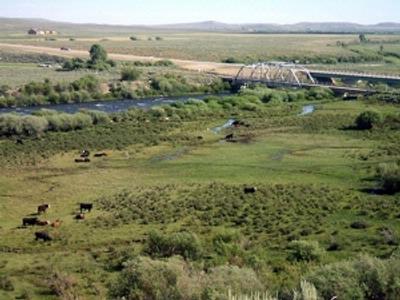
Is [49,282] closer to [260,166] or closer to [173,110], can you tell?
[260,166]

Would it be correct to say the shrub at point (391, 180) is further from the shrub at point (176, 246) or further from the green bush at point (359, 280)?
the green bush at point (359, 280)

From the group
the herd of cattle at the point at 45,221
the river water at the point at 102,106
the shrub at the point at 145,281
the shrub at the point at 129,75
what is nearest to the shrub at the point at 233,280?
the shrub at the point at 145,281

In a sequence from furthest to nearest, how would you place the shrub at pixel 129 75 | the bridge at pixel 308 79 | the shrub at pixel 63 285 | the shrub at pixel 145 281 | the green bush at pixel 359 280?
1. the shrub at pixel 129 75
2. the bridge at pixel 308 79
3. the shrub at pixel 63 285
4. the shrub at pixel 145 281
5. the green bush at pixel 359 280

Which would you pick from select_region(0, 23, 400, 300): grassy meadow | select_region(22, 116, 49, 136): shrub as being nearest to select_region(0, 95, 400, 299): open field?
select_region(0, 23, 400, 300): grassy meadow

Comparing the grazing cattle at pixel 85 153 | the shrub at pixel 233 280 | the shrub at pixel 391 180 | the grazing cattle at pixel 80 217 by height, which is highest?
the shrub at pixel 233 280

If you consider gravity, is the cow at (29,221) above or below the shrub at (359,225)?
below

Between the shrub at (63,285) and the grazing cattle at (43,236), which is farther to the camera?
the grazing cattle at (43,236)

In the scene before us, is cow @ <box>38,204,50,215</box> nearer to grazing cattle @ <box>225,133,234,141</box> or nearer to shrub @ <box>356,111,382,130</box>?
grazing cattle @ <box>225,133,234,141</box>
